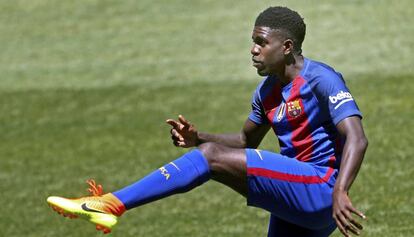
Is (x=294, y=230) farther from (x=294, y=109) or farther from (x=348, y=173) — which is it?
(x=348, y=173)

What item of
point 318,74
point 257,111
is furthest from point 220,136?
point 318,74

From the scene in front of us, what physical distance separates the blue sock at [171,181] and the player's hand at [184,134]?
2.09 feet

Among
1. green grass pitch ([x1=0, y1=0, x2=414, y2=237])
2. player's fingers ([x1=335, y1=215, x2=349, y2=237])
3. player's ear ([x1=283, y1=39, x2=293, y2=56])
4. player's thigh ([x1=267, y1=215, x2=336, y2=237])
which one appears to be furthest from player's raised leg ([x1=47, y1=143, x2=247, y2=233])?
green grass pitch ([x1=0, y1=0, x2=414, y2=237])

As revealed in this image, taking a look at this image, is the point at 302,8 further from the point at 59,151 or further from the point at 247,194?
the point at 247,194

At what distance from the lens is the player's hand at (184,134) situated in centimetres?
707

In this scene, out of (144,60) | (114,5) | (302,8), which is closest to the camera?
(144,60)

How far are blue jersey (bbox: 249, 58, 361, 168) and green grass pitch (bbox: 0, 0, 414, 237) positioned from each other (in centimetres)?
328

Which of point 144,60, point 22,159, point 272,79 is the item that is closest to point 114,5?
point 144,60

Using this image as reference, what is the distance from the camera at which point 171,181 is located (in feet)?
20.9

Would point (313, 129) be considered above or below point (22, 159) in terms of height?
above

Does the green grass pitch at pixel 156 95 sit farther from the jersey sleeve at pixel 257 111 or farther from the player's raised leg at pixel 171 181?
the player's raised leg at pixel 171 181

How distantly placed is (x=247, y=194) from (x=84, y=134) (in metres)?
9.98

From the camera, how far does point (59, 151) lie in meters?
15.4

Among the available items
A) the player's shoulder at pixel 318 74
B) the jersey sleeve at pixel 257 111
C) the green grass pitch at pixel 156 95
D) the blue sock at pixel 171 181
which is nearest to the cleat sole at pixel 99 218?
the blue sock at pixel 171 181
